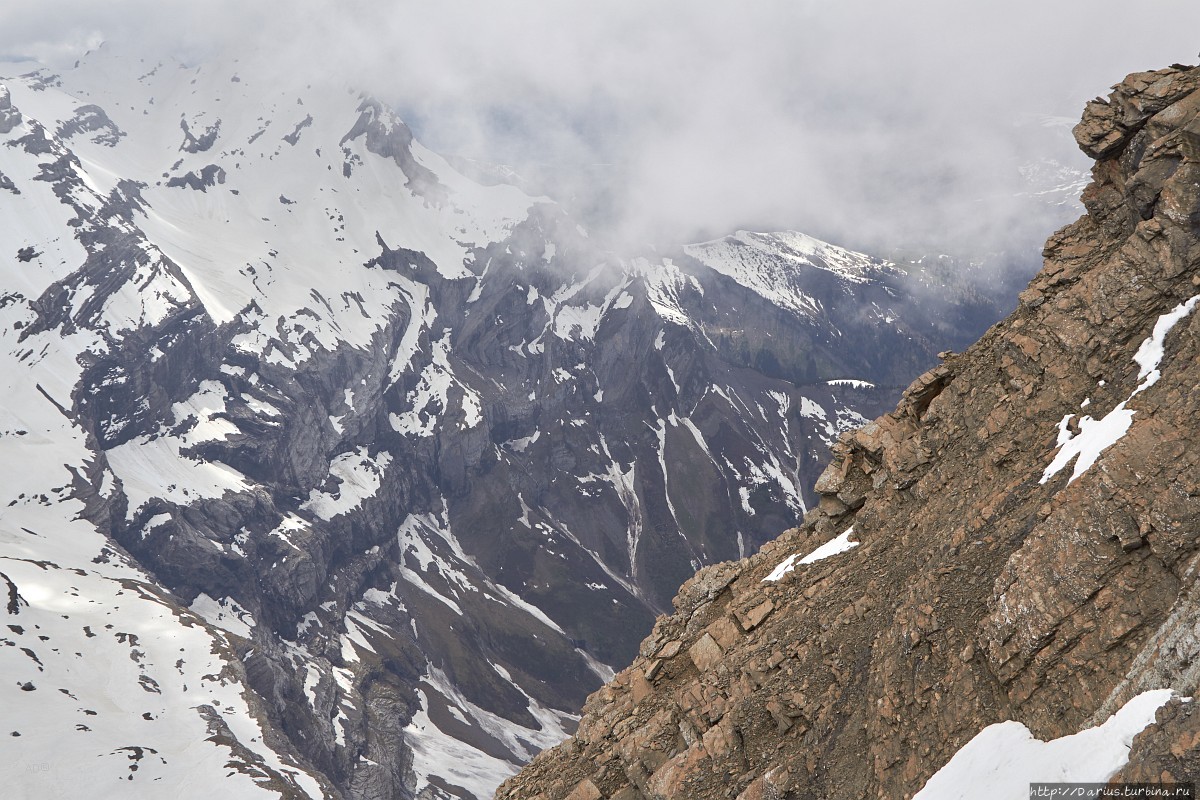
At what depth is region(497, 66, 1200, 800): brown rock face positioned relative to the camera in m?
20.7

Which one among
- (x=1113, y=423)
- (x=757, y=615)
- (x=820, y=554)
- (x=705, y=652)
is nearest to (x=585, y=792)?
(x=705, y=652)

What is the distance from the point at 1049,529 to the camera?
23.3 m

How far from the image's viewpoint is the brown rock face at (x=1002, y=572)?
20734mm

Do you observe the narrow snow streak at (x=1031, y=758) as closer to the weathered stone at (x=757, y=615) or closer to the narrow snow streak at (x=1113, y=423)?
the narrow snow streak at (x=1113, y=423)

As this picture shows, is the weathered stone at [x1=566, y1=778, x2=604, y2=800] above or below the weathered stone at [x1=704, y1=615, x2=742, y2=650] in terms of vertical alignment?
below

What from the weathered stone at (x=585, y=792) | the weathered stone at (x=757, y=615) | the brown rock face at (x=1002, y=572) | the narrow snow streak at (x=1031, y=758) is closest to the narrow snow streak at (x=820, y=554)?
the brown rock face at (x=1002, y=572)

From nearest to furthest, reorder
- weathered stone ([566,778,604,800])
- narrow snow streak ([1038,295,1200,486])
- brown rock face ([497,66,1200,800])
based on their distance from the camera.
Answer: brown rock face ([497,66,1200,800]), narrow snow streak ([1038,295,1200,486]), weathered stone ([566,778,604,800])

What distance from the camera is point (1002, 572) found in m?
24.4

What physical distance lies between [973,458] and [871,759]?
13579mm

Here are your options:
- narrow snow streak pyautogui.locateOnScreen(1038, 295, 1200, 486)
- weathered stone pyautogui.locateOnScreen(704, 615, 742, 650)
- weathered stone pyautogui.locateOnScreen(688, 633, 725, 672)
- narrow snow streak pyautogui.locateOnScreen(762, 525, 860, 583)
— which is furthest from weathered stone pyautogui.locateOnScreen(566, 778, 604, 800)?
narrow snow streak pyautogui.locateOnScreen(1038, 295, 1200, 486)

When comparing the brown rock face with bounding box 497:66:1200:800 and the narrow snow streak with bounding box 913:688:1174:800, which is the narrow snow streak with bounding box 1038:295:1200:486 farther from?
the narrow snow streak with bounding box 913:688:1174:800

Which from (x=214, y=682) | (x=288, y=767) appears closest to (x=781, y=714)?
(x=288, y=767)

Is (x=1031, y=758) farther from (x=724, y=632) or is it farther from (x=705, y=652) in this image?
(x=705, y=652)

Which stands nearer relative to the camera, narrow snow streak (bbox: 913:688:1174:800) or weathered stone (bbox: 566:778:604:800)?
narrow snow streak (bbox: 913:688:1174:800)
